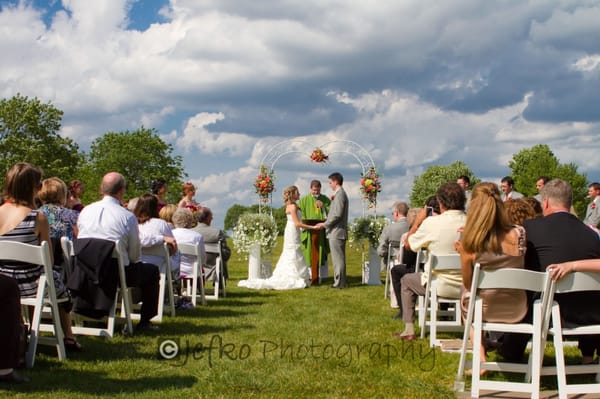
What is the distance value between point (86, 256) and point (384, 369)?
3290 millimetres

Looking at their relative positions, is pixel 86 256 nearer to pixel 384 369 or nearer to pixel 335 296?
pixel 384 369

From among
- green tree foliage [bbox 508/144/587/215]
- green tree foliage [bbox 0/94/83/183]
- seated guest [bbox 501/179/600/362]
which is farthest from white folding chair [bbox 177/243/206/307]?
green tree foliage [bbox 508/144/587/215]

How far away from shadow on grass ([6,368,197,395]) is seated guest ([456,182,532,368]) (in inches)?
95.9

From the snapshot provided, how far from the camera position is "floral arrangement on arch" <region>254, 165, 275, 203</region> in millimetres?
17375

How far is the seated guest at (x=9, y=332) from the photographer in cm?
497

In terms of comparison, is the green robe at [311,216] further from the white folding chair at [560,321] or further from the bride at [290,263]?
the white folding chair at [560,321]

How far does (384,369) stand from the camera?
580 centimetres

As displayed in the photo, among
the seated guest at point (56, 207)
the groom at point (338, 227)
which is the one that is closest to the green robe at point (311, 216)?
the groom at point (338, 227)

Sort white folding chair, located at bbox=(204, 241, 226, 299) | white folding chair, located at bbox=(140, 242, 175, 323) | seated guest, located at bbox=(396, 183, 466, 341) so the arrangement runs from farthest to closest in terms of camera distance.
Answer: white folding chair, located at bbox=(204, 241, 226, 299) < white folding chair, located at bbox=(140, 242, 175, 323) < seated guest, located at bbox=(396, 183, 466, 341)

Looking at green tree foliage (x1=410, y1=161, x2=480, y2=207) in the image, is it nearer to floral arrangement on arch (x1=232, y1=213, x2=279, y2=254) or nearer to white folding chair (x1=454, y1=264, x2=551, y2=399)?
floral arrangement on arch (x1=232, y1=213, x2=279, y2=254)

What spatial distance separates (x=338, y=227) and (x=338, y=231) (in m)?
0.08

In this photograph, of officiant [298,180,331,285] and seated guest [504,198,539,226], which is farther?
officiant [298,180,331,285]

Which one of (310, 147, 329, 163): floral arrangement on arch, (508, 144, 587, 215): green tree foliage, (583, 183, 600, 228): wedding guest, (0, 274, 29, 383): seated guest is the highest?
(508, 144, 587, 215): green tree foliage

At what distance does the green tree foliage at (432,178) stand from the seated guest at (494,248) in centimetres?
7715
